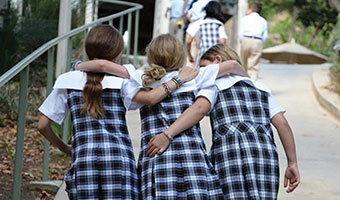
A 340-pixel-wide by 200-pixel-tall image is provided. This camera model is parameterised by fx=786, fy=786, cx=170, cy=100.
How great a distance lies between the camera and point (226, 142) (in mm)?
3623

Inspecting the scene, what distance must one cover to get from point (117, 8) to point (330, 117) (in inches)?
338

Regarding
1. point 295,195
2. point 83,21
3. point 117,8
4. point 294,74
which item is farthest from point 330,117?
point 117,8

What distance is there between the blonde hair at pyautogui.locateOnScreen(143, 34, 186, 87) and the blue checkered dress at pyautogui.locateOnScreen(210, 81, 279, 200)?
28 centimetres

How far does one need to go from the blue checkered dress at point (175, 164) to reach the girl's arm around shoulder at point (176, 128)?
0.03 meters

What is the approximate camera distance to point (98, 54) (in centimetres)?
A: 368

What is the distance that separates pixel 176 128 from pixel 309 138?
4489 mm

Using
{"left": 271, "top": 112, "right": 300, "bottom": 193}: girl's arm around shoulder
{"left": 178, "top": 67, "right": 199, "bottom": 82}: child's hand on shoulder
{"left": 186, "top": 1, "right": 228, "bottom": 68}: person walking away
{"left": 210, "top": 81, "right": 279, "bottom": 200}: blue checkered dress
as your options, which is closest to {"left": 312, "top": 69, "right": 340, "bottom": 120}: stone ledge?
{"left": 186, "top": 1, "right": 228, "bottom": 68}: person walking away

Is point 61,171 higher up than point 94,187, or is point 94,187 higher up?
point 94,187

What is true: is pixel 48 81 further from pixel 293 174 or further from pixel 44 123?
pixel 293 174

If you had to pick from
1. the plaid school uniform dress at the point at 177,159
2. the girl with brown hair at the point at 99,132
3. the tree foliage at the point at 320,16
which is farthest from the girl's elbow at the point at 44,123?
the tree foliage at the point at 320,16

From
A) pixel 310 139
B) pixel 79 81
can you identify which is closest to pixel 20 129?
pixel 79 81

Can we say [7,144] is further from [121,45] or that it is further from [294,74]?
[294,74]

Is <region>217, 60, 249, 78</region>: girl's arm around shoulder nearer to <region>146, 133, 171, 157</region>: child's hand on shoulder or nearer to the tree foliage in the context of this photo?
<region>146, 133, 171, 157</region>: child's hand on shoulder

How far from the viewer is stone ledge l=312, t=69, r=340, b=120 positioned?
921 centimetres
